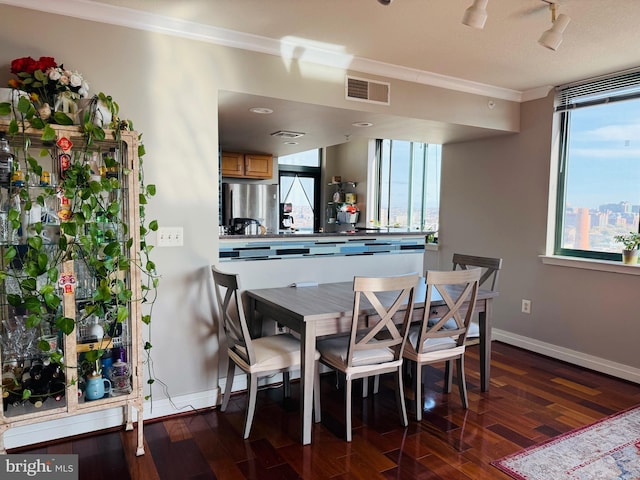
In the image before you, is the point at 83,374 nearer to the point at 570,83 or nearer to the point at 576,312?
the point at 576,312

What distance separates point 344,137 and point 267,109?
143 cm

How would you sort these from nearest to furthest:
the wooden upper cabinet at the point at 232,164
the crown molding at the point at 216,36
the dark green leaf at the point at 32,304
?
the dark green leaf at the point at 32,304
the crown molding at the point at 216,36
the wooden upper cabinet at the point at 232,164

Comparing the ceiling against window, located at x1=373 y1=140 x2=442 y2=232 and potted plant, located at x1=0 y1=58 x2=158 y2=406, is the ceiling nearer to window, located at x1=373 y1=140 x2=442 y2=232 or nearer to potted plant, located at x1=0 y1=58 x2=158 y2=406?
potted plant, located at x1=0 y1=58 x2=158 y2=406

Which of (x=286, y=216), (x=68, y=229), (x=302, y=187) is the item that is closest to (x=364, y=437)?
(x=68, y=229)

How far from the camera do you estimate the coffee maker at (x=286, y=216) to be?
23.9ft

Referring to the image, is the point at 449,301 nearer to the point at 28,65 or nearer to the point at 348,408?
the point at 348,408

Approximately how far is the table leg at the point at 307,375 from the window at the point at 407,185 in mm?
4185

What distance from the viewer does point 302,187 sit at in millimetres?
8109

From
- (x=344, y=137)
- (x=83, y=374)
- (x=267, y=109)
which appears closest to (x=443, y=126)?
(x=344, y=137)

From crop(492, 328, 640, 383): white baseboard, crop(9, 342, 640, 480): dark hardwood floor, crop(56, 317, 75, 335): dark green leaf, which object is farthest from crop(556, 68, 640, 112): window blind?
crop(56, 317, 75, 335): dark green leaf

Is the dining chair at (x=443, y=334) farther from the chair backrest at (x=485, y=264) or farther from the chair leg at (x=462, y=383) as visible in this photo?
the chair backrest at (x=485, y=264)

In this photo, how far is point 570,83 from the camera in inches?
147

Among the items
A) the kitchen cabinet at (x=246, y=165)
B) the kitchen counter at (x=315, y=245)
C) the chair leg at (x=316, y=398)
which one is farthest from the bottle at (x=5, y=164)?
the kitchen cabinet at (x=246, y=165)

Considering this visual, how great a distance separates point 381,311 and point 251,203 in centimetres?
418
